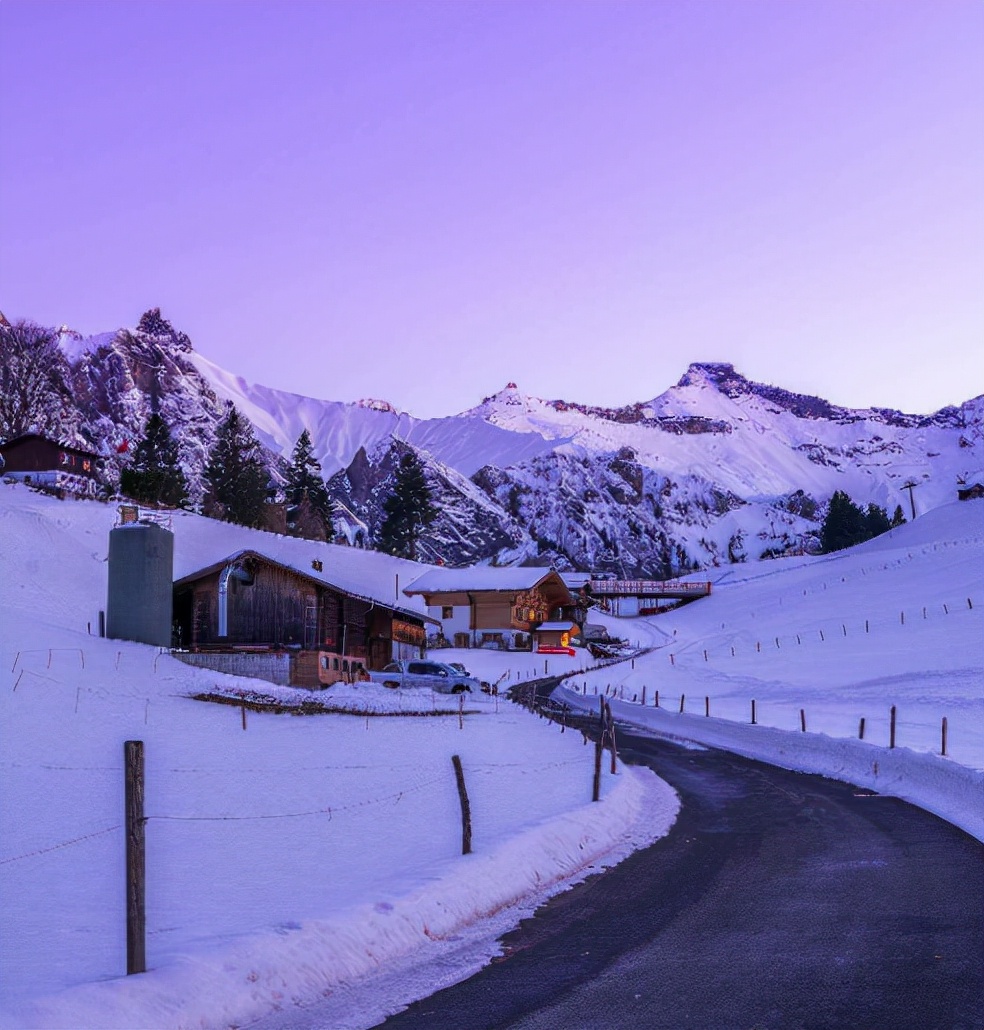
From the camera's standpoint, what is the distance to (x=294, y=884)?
12.4m

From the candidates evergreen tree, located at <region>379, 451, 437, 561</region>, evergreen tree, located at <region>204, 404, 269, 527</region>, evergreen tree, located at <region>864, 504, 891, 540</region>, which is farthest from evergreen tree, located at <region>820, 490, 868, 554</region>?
evergreen tree, located at <region>204, 404, 269, 527</region>

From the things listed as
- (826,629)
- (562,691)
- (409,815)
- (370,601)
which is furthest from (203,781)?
(826,629)

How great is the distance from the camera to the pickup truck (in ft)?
160

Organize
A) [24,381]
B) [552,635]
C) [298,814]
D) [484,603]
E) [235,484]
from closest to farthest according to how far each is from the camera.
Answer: [298,814] < [484,603] < [552,635] < [24,381] < [235,484]

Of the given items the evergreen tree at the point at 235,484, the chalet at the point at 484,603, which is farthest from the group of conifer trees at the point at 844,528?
the evergreen tree at the point at 235,484

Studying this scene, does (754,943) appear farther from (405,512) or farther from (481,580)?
(405,512)

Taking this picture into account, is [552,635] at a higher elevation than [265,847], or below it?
below

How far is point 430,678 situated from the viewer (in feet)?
162

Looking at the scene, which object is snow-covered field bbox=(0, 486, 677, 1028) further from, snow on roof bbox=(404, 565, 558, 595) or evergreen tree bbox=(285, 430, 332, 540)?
evergreen tree bbox=(285, 430, 332, 540)

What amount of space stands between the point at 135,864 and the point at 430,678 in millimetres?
41341

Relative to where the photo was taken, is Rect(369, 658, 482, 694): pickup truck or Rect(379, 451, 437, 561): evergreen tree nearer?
Rect(369, 658, 482, 694): pickup truck

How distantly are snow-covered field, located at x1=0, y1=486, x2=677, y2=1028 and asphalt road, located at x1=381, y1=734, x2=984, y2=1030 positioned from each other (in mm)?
762

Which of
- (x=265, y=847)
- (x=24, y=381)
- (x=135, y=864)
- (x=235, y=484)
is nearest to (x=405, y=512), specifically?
(x=235, y=484)

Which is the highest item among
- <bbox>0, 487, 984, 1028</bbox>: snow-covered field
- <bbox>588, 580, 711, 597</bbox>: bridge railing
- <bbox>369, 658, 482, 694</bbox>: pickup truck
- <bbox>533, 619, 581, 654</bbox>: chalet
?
<bbox>588, 580, 711, 597</bbox>: bridge railing
